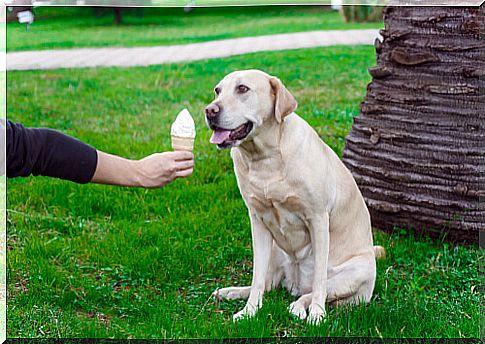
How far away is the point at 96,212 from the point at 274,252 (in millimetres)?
1910

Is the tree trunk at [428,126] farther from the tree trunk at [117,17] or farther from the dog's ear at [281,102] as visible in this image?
the tree trunk at [117,17]

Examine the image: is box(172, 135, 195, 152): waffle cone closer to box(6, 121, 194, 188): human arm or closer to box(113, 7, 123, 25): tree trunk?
box(6, 121, 194, 188): human arm

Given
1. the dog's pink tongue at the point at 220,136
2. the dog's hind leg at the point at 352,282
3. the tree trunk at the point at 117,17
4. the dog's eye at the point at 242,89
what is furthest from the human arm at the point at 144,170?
the tree trunk at the point at 117,17

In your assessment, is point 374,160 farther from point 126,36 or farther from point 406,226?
point 126,36

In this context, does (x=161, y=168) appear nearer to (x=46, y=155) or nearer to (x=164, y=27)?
(x=46, y=155)

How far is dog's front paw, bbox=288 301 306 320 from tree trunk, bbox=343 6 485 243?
1370 mm

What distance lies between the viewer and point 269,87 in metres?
3.87

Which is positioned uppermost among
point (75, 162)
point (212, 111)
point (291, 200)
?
point (212, 111)

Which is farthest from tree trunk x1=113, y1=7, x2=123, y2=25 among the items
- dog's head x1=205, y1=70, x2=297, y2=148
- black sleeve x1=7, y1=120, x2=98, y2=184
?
black sleeve x1=7, y1=120, x2=98, y2=184

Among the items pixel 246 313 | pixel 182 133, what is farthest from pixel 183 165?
pixel 246 313

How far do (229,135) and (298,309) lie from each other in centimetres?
100

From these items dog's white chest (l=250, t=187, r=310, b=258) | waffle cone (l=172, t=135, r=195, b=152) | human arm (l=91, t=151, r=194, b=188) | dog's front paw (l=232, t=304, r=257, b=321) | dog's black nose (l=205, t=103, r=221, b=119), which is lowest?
dog's front paw (l=232, t=304, r=257, b=321)

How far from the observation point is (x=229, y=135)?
376 cm

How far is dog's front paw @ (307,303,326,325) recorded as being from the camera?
3916 mm
